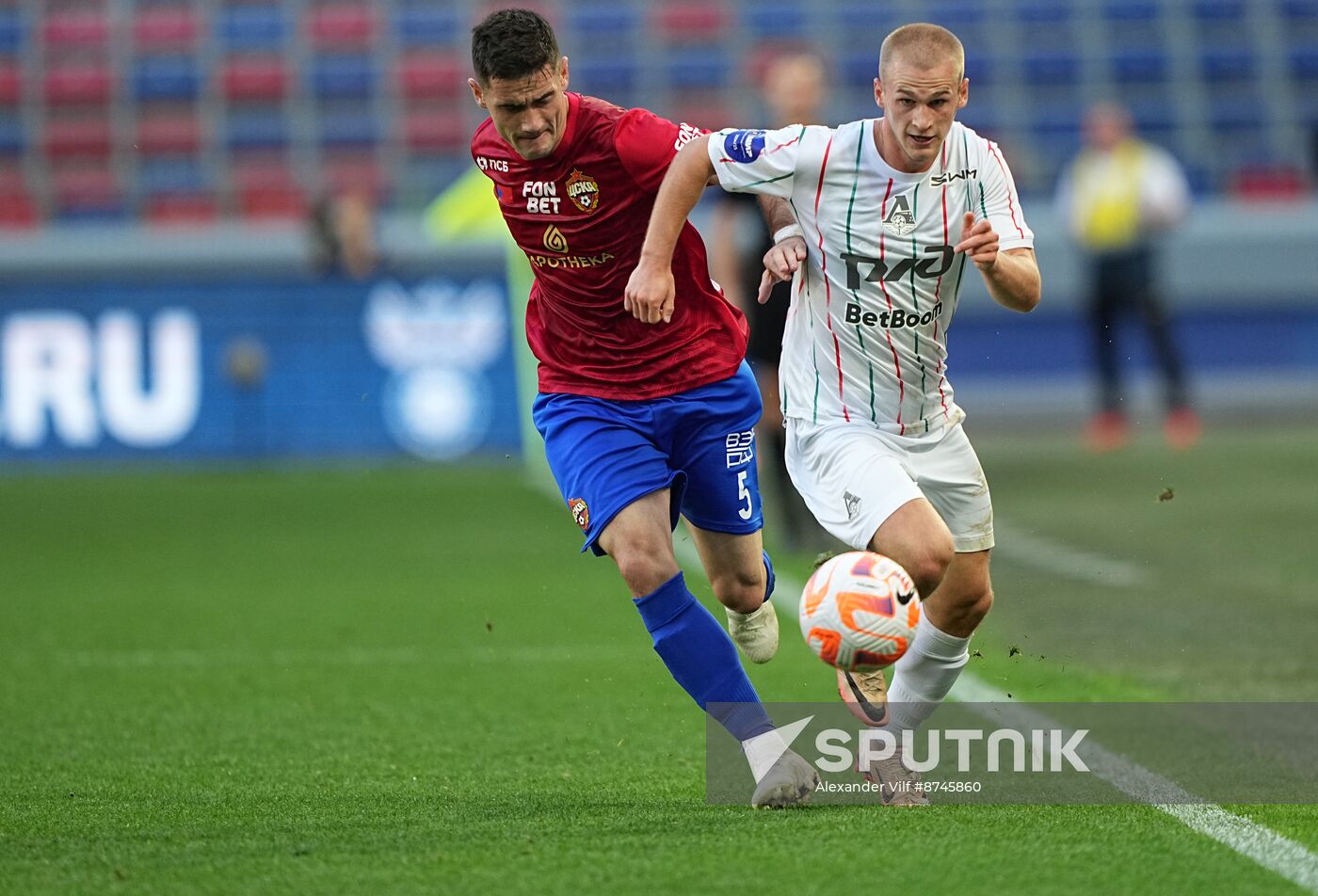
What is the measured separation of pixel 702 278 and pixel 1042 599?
3.90 meters

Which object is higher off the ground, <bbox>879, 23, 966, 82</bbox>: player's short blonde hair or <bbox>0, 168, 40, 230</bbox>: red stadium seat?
<bbox>879, 23, 966, 82</bbox>: player's short blonde hair

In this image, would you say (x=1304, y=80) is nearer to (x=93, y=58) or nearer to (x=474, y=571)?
(x=93, y=58)

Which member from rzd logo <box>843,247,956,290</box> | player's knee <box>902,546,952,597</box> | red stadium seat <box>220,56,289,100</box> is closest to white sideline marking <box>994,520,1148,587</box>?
rzd logo <box>843,247,956,290</box>

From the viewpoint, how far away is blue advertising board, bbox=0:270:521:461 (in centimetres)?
1562

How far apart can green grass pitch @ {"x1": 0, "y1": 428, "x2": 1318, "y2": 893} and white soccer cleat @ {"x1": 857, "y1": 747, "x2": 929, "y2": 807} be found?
199 mm

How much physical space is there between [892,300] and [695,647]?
1.04 metres

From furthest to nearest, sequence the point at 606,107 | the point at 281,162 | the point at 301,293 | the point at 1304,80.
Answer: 1. the point at 1304,80
2. the point at 281,162
3. the point at 301,293
4. the point at 606,107

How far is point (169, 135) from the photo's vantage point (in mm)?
19906

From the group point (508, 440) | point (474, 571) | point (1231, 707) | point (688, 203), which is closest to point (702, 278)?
point (688, 203)

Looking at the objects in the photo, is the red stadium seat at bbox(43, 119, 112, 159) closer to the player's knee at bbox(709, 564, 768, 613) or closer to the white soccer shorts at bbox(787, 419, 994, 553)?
the player's knee at bbox(709, 564, 768, 613)

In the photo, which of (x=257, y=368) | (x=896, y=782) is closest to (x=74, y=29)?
(x=257, y=368)

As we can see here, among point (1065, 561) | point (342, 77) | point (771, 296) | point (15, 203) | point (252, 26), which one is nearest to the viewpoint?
point (771, 296)

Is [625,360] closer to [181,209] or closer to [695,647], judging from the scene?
[695,647]

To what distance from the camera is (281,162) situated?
19938mm
